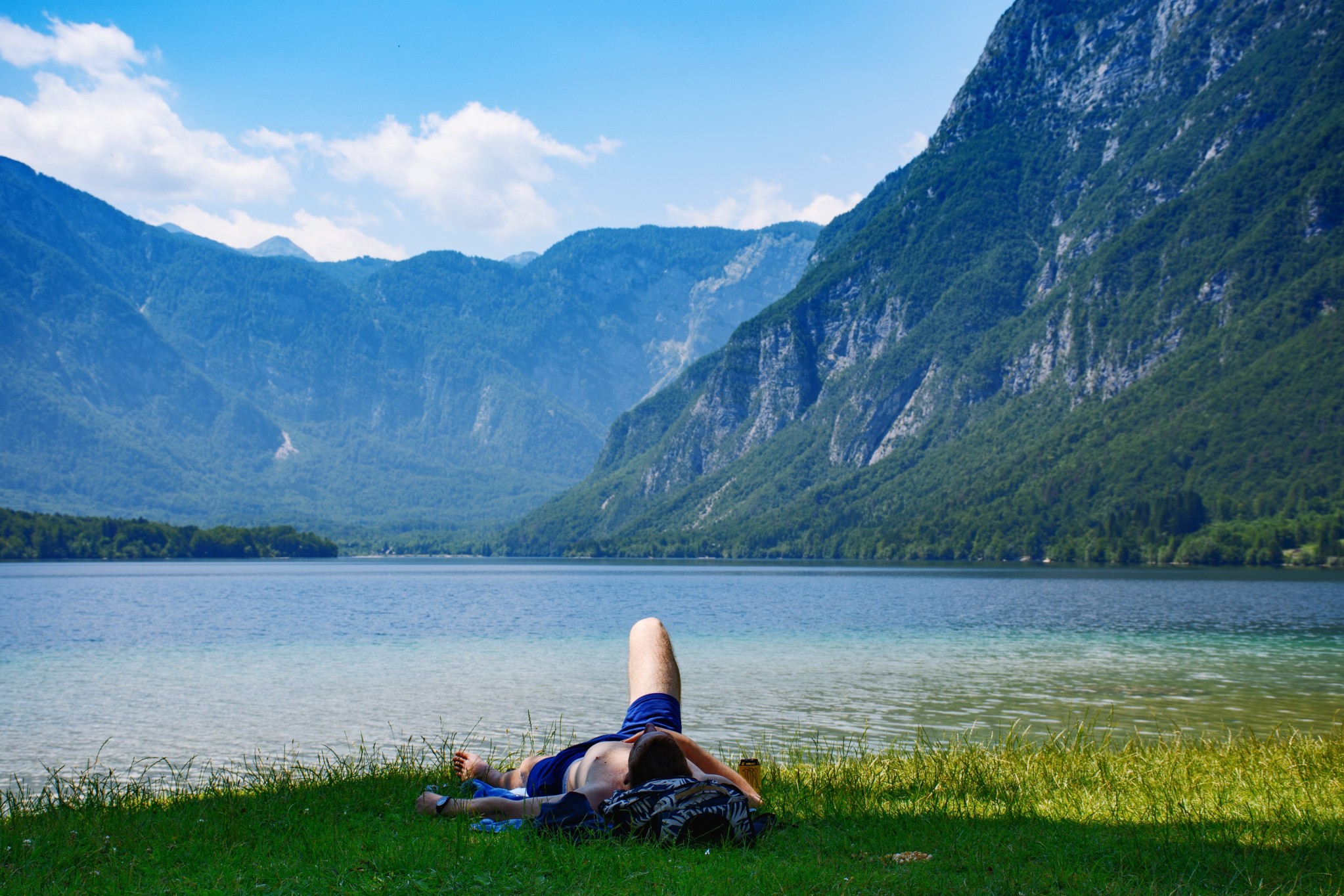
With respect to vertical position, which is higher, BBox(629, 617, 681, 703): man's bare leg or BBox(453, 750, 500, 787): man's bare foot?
BBox(629, 617, 681, 703): man's bare leg

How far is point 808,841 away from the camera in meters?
8.21

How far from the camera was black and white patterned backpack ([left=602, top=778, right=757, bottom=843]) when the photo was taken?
780cm

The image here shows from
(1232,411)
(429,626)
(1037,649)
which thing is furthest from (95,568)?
(1232,411)

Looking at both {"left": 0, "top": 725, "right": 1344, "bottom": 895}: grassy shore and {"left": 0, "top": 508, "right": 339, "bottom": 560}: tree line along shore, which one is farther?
{"left": 0, "top": 508, "right": 339, "bottom": 560}: tree line along shore

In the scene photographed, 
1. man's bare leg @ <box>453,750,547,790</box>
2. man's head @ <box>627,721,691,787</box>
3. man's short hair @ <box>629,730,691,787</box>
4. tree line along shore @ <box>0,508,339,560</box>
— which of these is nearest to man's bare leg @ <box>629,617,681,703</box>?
man's head @ <box>627,721,691,787</box>

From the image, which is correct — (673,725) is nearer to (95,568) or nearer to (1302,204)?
(95,568)

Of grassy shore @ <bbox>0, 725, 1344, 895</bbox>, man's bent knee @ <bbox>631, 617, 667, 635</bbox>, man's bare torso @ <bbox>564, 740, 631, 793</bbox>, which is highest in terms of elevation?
man's bent knee @ <bbox>631, 617, 667, 635</bbox>

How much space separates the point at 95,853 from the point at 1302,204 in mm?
217707

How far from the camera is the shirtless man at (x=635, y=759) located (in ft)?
25.5

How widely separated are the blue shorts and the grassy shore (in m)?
0.76

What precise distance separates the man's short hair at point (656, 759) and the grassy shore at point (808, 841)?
520mm

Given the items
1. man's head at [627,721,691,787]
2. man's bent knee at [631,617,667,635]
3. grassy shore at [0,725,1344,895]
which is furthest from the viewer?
man's bent knee at [631,617,667,635]

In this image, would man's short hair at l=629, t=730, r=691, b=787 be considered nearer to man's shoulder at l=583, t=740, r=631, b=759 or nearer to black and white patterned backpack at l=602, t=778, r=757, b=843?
black and white patterned backpack at l=602, t=778, r=757, b=843

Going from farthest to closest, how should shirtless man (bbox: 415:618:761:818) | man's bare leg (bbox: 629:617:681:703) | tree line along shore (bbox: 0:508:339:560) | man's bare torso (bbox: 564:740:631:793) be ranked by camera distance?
tree line along shore (bbox: 0:508:339:560)
man's bare leg (bbox: 629:617:681:703)
man's bare torso (bbox: 564:740:631:793)
shirtless man (bbox: 415:618:761:818)
